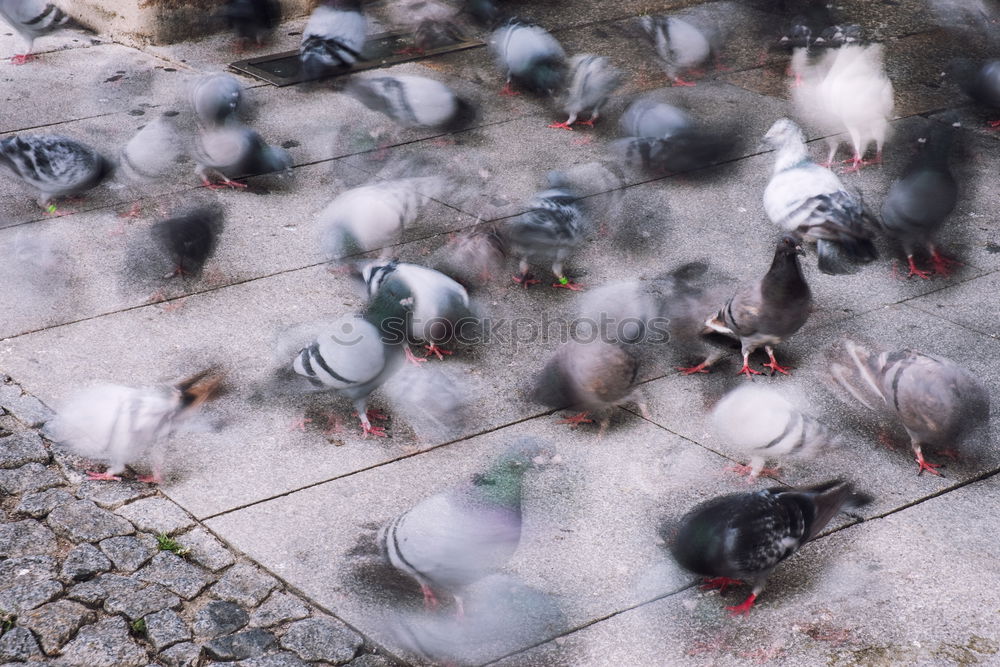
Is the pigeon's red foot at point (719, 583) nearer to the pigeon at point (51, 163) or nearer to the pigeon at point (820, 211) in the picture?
the pigeon at point (820, 211)

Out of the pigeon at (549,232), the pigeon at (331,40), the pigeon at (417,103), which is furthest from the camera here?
the pigeon at (331,40)

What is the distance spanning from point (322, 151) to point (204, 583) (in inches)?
181

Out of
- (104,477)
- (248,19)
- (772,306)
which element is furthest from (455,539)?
(248,19)

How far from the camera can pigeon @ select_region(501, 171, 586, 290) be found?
612cm

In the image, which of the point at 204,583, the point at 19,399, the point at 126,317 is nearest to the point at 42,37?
the point at 126,317

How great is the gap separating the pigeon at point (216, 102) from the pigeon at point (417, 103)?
1.14 metres

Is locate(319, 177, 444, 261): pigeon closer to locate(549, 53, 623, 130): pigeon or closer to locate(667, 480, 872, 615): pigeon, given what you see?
locate(549, 53, 623, 130): pigeon

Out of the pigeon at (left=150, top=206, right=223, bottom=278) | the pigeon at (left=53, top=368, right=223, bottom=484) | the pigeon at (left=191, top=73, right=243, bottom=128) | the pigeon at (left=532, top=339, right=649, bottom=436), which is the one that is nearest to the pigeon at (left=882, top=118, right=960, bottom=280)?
the pigeon at (left=532, top=339, right=649, bottom=436)

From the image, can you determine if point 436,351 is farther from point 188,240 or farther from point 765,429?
point 765,429

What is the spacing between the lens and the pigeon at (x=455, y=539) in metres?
3.85

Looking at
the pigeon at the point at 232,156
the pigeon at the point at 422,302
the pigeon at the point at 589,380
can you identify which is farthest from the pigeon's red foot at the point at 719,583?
the pigeon at the point at 232,156

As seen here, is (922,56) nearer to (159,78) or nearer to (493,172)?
(493,172)

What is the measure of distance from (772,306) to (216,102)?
4.28 metres

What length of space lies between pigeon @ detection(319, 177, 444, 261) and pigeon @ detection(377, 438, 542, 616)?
2.64 meters
